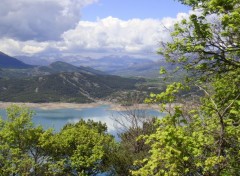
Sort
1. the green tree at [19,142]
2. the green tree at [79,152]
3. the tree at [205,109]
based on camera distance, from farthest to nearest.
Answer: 1. the green tree at [79,152]
2. the green tree at [19,142]
3. the tree at [205,109]

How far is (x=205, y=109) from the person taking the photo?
647 inches

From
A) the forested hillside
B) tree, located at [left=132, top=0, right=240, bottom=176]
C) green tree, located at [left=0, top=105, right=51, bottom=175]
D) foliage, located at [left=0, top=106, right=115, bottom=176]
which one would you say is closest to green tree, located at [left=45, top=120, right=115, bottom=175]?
foliage, located at [left=0, top=106, right=115, bottom=176]

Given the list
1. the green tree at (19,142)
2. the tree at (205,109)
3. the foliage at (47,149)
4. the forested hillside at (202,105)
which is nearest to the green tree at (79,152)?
the foliage at (47,149)

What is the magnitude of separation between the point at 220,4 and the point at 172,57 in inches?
152

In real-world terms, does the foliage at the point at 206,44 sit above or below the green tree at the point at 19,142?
above

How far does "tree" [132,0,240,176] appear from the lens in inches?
461

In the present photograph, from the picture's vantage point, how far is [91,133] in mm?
57188

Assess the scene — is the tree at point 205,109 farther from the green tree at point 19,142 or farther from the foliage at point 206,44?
the green tree at point 19,142

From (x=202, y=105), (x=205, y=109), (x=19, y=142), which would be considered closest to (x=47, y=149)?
(x=19, y=142)

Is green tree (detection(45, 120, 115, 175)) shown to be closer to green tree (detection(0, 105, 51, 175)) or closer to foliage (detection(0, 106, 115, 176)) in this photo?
foliage (detection(0, 106, 115, 176))

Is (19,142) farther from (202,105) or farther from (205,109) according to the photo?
(202,105)

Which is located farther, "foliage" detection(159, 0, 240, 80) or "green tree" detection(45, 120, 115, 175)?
"green tree" detection(45, 120, 115, 175)

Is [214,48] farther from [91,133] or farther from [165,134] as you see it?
[91,133]

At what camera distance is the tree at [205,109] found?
461 inches
